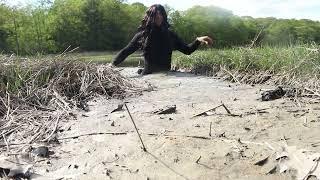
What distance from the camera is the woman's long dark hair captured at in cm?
866

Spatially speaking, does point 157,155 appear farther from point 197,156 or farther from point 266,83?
point 266,83

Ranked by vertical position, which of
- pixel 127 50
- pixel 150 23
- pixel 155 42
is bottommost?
pixel 127 50

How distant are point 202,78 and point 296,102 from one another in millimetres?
3050

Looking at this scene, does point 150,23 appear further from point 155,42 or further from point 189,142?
point 189,142

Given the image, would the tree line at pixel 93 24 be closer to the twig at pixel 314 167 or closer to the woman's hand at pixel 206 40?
the woman's hand at pixel 206 40

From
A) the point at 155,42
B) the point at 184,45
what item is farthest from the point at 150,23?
the point at 184,45

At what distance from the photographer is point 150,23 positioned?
880 cm

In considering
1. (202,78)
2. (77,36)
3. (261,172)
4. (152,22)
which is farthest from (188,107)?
(77,36)

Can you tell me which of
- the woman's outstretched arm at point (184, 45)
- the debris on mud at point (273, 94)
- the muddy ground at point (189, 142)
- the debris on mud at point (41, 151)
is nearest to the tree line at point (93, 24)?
the woman's outstretched arm at point (184, 45)

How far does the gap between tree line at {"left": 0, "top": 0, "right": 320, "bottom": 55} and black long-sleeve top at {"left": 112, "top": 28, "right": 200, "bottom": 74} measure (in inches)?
984

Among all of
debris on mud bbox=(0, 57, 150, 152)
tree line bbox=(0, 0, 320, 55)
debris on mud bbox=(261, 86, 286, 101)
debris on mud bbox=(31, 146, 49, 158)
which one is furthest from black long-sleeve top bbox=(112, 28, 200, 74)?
tree line bbox=(0, 0, 320, 55)

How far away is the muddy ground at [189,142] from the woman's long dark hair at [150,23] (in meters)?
3.29

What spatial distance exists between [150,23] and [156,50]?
444 mm

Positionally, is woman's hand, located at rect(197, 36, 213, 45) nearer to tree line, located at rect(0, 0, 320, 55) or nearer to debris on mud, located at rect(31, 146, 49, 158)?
debris on mud, located at rect(31, 146, 49, 158)
